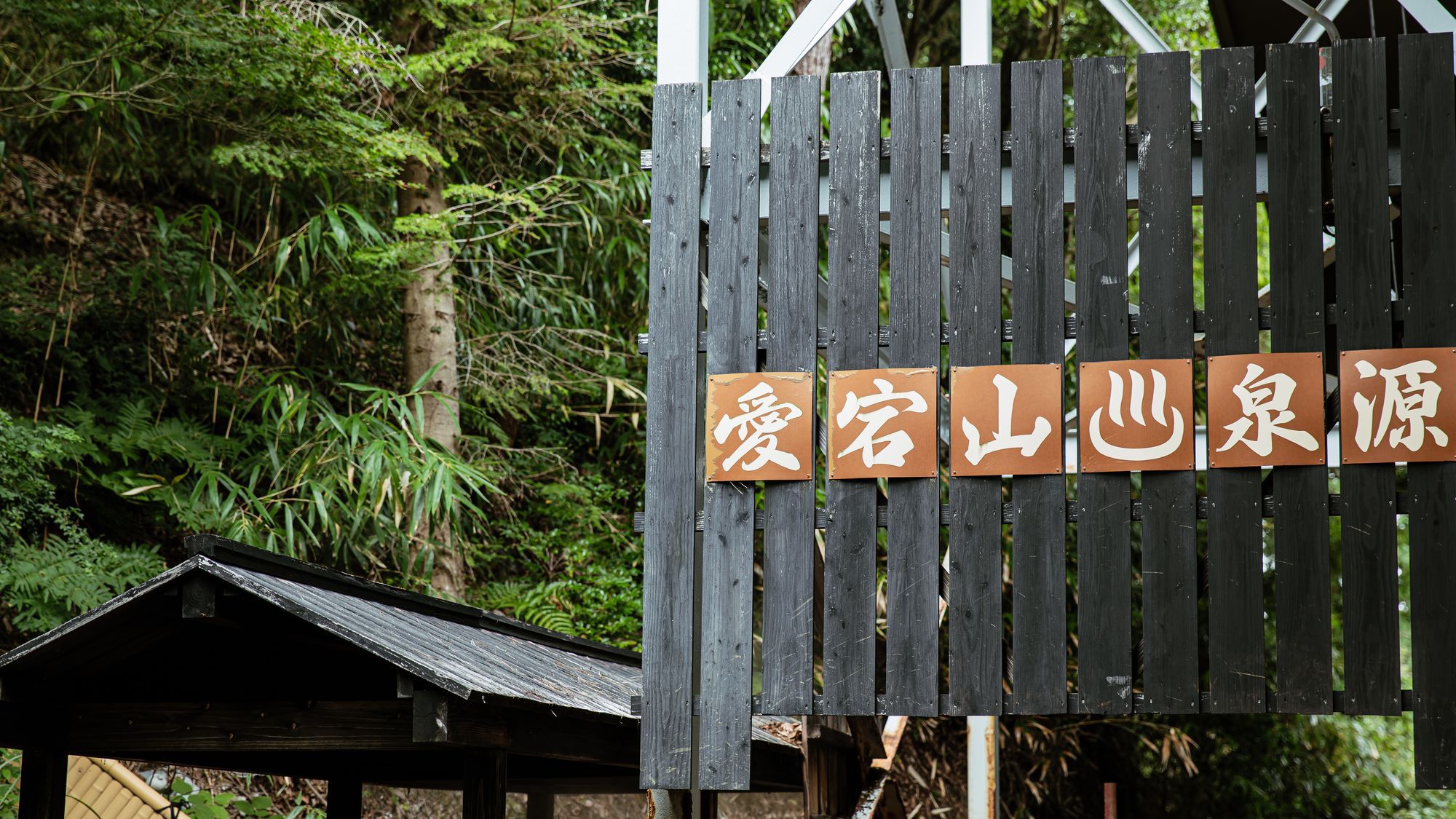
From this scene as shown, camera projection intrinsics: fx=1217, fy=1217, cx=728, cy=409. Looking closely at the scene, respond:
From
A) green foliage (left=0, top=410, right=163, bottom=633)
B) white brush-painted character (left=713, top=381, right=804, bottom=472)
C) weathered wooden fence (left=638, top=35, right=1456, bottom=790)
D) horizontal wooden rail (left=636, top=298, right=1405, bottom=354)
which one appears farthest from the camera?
green foliage (left=0, top=410, right=163, bottom=633)

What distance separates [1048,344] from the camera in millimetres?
3910

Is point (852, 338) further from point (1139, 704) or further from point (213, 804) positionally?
point (213, 804)

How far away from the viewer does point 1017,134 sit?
4062mm

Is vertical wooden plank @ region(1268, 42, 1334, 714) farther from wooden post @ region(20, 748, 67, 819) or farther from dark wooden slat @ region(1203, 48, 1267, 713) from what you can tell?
wooden post @ region(20, 748, 67, 819)

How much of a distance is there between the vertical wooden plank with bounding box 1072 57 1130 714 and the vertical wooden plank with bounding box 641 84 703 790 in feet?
4.16

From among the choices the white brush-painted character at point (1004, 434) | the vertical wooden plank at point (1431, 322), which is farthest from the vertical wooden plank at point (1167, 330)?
the vertical wooden plank at point (1431, 322)

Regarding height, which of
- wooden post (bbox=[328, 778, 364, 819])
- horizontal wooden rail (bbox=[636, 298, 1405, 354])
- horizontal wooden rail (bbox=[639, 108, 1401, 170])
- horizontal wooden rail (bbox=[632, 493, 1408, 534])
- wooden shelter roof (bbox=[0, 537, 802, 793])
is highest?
horizontal wooden rail (bbox=[639, 108, 1401, 170])

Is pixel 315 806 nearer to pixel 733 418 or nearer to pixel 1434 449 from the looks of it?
pixel 733 418

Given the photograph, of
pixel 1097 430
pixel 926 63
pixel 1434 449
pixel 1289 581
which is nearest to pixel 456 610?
pixel 1097 430

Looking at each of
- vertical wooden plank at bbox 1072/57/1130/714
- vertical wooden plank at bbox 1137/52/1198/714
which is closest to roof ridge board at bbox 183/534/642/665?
vertical wooden plank at bbox 1072/57/1130/714

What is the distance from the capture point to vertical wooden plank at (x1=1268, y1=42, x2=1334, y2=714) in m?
3.67

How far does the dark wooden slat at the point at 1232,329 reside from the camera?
3.68 metres

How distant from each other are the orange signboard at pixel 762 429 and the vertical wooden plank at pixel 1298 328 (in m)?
1.47

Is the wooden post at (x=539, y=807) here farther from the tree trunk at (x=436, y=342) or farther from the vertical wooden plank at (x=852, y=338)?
the vertical wooden plank at (x=852, y=338)
